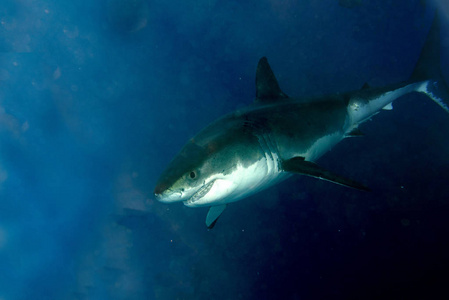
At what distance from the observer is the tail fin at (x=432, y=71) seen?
17.8ft

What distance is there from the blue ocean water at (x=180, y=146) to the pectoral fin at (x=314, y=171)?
5413mm

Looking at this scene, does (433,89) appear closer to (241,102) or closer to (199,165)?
(199,165)

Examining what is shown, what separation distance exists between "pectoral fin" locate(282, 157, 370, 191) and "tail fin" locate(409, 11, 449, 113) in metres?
4.35

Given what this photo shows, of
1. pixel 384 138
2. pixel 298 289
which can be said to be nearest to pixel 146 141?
pixel 298 289

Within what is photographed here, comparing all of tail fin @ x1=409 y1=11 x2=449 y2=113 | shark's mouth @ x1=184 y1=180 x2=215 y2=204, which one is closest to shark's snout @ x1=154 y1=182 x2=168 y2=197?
shark's mouth @ x1=184 y1=180 x2=215 y2=204

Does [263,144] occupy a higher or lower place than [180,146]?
lower

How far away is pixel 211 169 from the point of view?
2477 millimetres

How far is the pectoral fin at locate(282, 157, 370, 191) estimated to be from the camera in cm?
258

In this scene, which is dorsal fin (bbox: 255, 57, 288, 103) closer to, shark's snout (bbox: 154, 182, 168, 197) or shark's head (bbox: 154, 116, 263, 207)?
shark's head (bbox: 154, 116, 263, 207)

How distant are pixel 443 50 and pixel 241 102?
377 inches

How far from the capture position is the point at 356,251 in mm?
6777

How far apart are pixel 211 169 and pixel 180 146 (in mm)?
12611

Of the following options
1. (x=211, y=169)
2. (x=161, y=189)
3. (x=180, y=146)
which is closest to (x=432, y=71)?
(x=211, y=169)

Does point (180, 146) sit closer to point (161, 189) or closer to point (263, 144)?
point (263, 144)
